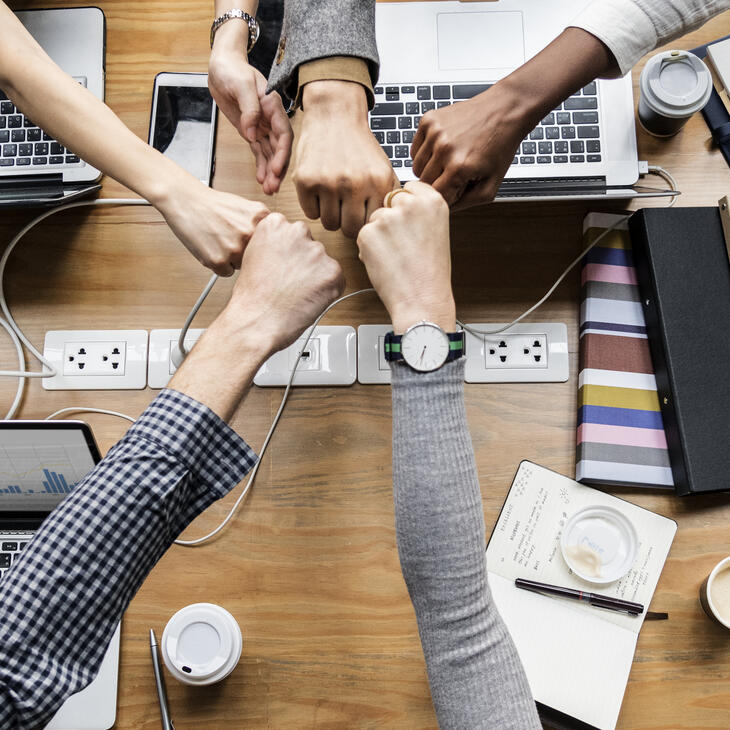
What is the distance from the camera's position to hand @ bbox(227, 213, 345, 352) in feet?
2.33

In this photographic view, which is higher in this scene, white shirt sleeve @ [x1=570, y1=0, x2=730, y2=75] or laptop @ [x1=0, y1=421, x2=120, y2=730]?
white shirt sleeve @ [x1=570, y1=0, x2=730, y2=75]

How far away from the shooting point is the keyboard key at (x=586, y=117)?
90cm

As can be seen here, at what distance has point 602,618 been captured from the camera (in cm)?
83

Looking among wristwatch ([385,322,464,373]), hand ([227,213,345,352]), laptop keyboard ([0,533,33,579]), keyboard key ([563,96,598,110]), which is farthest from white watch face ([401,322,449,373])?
laptop keyboard ([0,533,33,579])

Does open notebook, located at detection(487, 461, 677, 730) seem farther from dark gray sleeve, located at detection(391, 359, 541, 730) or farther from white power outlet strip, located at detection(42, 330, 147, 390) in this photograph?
white power outlet strip, located at detection(42, 330, 147, 390)

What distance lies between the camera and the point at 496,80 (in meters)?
0.92

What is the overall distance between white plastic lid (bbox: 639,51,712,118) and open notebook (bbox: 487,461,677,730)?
0.52m

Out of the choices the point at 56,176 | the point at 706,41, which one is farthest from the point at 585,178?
the point at 56,176

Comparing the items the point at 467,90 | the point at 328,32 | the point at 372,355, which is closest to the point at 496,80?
the point at 467,90

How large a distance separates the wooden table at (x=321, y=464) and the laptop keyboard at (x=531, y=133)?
0.09 metres

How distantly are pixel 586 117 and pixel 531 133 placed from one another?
8cm

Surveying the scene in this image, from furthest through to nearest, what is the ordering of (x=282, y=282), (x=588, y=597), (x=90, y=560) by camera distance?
(x=588, y=597), (x=282, y=282), (x=90, y=560)

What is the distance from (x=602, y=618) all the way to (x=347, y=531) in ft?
1.12

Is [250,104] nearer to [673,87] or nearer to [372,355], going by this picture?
[372,355]
